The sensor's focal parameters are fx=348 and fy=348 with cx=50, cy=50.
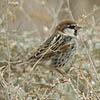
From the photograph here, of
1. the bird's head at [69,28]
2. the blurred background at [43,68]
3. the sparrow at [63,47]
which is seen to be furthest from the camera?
the bird's head at [69,28]

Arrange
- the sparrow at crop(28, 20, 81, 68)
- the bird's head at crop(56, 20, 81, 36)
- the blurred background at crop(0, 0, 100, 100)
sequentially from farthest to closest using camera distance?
the bird's head at crop(56, 20, 81, 36) → the sparrow at crop(28, 20, 81, 68) → the blurred background at crop(0, 0, 100, 100)

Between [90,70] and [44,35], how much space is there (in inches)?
53.0

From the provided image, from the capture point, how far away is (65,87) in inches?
131

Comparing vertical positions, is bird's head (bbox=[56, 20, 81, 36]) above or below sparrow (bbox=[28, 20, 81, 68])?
above

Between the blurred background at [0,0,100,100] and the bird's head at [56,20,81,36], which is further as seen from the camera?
the bird's head at [56,20,81,36]

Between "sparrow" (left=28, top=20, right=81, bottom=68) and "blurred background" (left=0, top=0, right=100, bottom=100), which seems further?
"sparrow" (left=28, top=20, right=81, bottom=68)

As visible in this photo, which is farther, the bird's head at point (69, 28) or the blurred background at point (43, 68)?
the bird's head at point (69, 28)

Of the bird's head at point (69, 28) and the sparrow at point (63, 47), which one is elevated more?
the bird's head at point (69, 28)

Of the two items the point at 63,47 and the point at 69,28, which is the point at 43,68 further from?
the point at 69,28

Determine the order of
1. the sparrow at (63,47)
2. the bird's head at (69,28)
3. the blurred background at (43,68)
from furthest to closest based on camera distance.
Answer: the bird's head at (69,28) < the sparrow at (63,47) < the blurred background at (43,68)

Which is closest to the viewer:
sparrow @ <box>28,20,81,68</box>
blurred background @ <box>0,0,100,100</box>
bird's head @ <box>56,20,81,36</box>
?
blurred background @ <box>0,0,100,100</box>

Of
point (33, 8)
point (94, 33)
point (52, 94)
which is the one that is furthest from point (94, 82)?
point (33, 8)

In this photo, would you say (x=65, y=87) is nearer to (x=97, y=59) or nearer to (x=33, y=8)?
(x=97, y=59)

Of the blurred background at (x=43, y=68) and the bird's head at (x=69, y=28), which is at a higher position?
the bird's head at (x=69, y=28)
